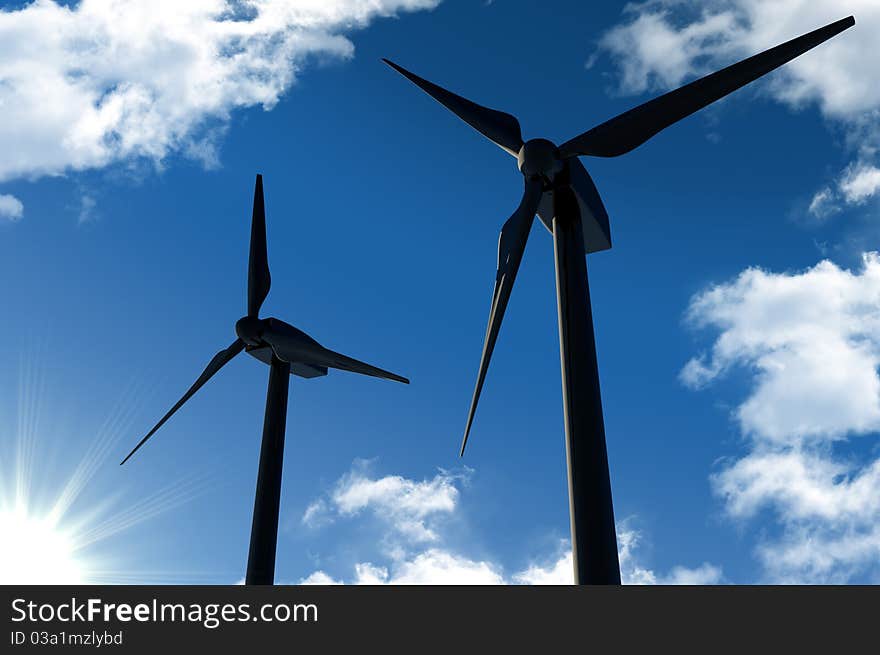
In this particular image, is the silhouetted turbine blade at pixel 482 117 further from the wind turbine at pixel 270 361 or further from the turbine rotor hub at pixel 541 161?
the wind turbine at pixel 270 361

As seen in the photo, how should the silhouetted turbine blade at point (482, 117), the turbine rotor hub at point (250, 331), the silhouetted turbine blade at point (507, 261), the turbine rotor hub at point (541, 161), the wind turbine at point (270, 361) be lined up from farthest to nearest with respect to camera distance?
the turbine rotor hub at point (250, 331) → the wind turbine at point (270, 361) → the silhouetted turbine blade at point (482, 117) → the turbine rotor hub at point (541, 161) → the silhouetted turbine blade at point (507, 261)

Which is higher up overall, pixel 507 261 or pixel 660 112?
pixel 660 112

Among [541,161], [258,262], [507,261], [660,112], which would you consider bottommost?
[507,261]

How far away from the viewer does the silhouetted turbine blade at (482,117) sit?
16.5 m

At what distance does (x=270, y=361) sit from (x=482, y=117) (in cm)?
1285

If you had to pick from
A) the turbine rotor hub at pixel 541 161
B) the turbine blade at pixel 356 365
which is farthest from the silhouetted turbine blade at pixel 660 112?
the turbine blade at pixel 356 365

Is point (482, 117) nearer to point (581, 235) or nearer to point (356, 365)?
point (581, 235)

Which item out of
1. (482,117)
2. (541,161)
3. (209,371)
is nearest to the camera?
(541,161)

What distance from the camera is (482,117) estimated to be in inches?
668

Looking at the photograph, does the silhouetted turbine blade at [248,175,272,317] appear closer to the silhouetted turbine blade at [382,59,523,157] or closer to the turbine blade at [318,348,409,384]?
the turbine blade at [318,348,409,384]

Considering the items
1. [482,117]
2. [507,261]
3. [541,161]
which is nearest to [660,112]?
[541,161]
